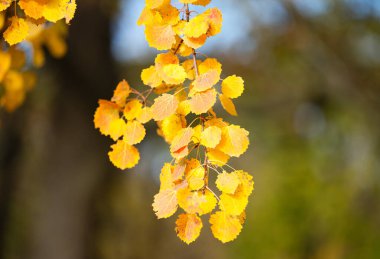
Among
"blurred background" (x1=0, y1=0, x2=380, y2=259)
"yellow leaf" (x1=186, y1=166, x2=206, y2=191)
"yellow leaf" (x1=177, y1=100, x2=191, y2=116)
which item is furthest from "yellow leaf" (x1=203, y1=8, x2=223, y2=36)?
"blurred background" (x1=0, y1=0, x2=380, y2=259)

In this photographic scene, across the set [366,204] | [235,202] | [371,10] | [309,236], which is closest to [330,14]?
[371,10]

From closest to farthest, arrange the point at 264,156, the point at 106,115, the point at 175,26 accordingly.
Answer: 1. the point at 175,26
2. the point at 106,115
3. the point at 264,156

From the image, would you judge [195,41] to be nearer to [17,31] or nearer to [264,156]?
[17,31]

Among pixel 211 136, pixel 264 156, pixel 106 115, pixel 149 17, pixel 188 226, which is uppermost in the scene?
pixel 264 156

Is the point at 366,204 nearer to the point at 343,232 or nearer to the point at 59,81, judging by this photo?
the point at 343,232

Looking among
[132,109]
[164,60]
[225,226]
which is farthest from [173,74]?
[225,226]

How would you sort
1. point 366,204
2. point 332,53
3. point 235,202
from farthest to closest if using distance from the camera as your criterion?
point 366,204, point 332,53, point 235,202

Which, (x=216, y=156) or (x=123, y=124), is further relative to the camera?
(x=123, y=124)

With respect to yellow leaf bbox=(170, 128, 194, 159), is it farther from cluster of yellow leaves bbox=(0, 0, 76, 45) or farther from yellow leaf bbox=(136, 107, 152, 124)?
cluster of yellow leaves bbox=(0, 0, 76, 45)
